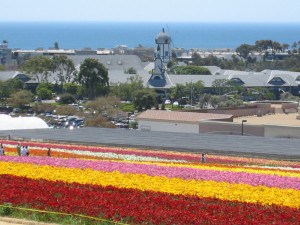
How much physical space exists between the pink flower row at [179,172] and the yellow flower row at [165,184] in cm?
72

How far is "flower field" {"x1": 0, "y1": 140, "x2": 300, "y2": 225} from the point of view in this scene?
52.5ft

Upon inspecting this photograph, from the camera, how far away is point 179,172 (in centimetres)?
2320

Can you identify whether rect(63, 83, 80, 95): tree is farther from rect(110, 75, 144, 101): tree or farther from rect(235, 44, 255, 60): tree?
rect(235, 44, 255, 60): tree

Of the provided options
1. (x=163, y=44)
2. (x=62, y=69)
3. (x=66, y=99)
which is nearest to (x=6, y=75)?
(x=62, y=69)

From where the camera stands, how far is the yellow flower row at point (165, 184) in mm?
18750

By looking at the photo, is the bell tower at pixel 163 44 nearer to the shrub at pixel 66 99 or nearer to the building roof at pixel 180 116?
the shrub at pixel 66 99

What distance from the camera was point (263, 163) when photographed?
3195cm

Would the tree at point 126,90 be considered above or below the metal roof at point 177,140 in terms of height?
below

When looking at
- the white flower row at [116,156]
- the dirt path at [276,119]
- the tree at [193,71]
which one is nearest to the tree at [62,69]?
the tree at [193,71]

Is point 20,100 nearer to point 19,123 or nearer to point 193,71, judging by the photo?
point 19,123

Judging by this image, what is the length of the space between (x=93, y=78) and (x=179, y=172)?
7061 cm

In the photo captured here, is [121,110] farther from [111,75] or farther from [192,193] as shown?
[192,193]

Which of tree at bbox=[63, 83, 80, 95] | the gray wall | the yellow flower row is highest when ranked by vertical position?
the yellow flower row

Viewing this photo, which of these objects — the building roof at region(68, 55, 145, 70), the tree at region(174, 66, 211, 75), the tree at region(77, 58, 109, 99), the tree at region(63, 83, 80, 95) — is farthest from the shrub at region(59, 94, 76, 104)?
the building roof at region(68, 55, 145, 70)
